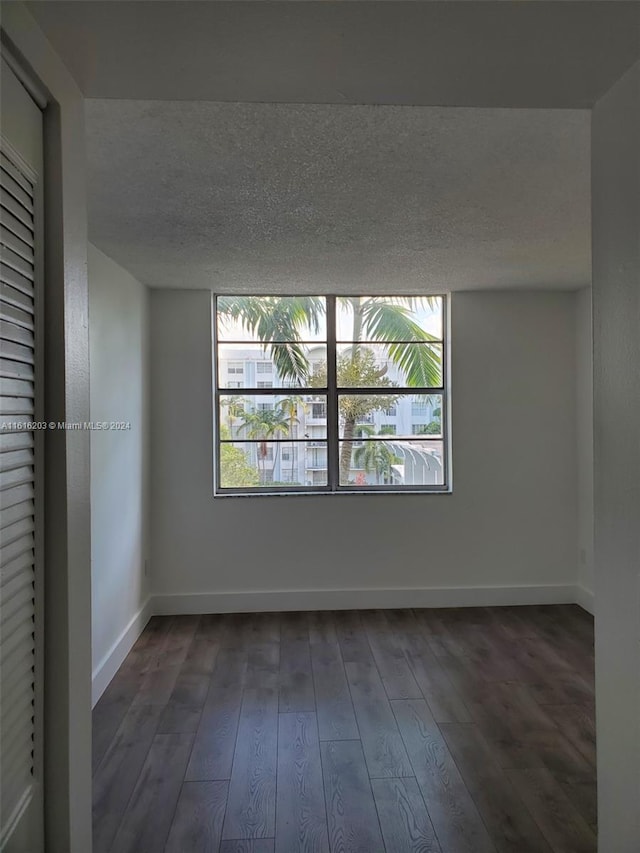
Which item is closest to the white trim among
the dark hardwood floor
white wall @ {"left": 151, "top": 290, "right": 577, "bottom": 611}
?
the dark hardwood floor

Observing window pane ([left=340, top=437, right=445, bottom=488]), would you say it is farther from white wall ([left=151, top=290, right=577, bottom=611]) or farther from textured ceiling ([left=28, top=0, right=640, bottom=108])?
textured ceiling ([left=28, top=0, right=640, bottom=108])

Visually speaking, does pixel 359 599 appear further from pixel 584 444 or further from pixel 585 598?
pixel 584 444

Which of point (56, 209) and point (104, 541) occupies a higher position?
point (56, 209)

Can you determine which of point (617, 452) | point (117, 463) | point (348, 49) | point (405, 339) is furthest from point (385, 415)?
point (348, 49)

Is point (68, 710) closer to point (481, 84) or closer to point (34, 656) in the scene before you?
point (34, 656)

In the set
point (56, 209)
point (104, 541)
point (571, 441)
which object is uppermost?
point (56, 209)

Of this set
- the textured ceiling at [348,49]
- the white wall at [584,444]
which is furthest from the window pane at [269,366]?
the textured ceiling at [348,49]

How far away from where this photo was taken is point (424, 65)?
101 cm

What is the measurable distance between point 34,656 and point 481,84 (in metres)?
1.50

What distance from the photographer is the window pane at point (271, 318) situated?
3844 mm

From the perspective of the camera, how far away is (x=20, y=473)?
915 millimetres

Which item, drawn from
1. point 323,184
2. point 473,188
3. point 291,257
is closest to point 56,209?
point 323,184

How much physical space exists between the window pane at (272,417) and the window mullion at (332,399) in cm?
5

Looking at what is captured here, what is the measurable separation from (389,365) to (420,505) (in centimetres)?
112
